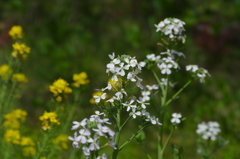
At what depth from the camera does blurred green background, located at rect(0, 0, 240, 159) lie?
6.10 meters

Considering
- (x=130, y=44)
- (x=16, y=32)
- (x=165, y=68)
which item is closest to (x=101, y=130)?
(x=165, y=68)

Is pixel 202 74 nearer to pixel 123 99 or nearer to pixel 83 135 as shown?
pixel 123 99

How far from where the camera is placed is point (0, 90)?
3.72 meters

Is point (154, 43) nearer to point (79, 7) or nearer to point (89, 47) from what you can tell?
point (89, 47)

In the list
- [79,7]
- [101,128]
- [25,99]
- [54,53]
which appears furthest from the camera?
[79,7]

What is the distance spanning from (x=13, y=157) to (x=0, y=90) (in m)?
0.61

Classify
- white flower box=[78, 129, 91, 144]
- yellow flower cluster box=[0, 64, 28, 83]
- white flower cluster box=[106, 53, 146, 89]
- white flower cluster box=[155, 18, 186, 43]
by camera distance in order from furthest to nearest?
yellow flower cluster box=[0, 64, 28, 83] → white flower cluster box=[155, 18, 186, 43] → white flower cluster box=[106, 53, 146, 89] → white flower box=[78, 129, 91, 144]

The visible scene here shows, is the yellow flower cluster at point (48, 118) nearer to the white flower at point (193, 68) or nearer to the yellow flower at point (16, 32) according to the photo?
the yellow flower at point (16, 32)

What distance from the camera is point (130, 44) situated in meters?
7.50

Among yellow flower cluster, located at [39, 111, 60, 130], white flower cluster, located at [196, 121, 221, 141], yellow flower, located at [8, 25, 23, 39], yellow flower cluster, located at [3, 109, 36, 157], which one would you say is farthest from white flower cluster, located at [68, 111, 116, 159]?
white flower cluster, located at [196, 121, 221, 141]

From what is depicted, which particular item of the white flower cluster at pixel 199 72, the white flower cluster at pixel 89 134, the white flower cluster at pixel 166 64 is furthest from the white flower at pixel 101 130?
the white flower cluster at pixel 199 72

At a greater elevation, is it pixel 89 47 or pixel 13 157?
pixel 89 47

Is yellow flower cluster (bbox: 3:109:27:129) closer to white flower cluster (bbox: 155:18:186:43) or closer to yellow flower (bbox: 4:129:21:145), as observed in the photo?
yellow flower (bbox: 4:129:21:145)

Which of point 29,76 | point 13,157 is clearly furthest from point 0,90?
point 29,76
